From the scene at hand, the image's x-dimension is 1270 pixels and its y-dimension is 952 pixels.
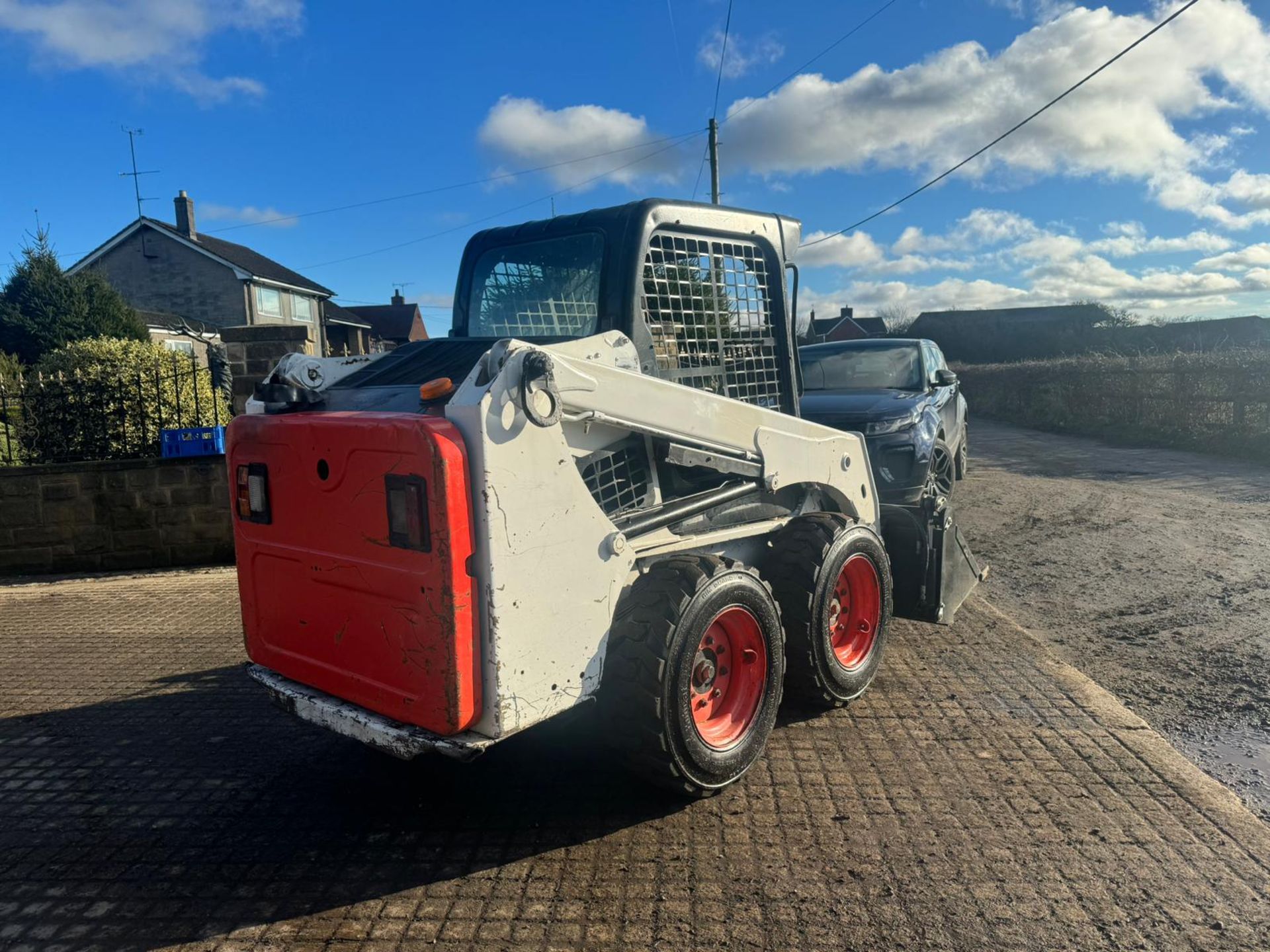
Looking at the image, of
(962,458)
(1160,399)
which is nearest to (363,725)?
(962,458)

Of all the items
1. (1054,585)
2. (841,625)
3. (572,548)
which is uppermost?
(572,548)

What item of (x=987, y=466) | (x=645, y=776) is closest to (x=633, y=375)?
(x=645, y=776)

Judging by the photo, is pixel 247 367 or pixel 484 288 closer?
pixel 484 288

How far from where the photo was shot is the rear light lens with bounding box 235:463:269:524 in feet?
11.1

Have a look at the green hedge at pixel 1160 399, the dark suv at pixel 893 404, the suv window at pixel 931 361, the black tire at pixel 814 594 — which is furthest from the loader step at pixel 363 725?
the green hedge at pixel 1160 399

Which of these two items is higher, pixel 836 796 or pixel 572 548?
pixel 572 548

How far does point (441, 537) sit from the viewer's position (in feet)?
8.78

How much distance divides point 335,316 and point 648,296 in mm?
45416

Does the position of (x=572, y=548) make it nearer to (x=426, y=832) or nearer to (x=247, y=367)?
(x=426, y=832)

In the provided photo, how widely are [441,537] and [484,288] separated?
2135mm

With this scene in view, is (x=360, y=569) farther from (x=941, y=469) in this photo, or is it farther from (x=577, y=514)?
(x=941, y=469)

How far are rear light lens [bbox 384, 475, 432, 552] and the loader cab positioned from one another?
709 mm

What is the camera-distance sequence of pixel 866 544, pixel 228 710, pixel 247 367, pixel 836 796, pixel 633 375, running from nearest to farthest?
pixel 633 375 → pixel 836 796 → pixel 866 544 → pixel 228 710 → pixel 247 367

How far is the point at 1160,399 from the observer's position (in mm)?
17062
